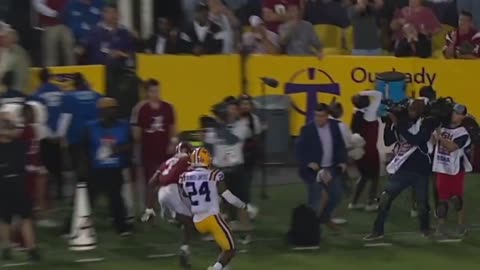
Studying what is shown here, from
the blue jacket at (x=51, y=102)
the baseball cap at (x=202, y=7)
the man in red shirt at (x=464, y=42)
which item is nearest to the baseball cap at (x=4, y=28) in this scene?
the blue jacket at (x=51, y=102)

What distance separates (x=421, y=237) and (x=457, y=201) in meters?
0.79

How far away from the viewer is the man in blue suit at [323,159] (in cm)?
1669

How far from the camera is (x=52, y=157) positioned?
17.6m

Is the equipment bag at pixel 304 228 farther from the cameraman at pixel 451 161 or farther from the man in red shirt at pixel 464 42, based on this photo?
the man in red shirt at pixel 464 42

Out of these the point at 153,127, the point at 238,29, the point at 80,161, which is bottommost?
the point at 80,161

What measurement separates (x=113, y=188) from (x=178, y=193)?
1592 millimetres

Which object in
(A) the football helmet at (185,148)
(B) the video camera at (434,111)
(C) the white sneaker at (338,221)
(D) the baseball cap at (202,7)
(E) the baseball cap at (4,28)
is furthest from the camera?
(D) the baseball cap at (202,7)

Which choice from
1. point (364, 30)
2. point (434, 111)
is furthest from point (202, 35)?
point (434, 111)

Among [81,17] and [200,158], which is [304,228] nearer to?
[200,158]

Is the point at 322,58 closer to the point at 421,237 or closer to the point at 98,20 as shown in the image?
the point at 98,20

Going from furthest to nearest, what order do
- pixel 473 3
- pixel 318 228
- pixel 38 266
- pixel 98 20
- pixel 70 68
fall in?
1. pixel 473 3
2. pixel 98 20
3. pixel 70 68
4. pixel 318 228
5. pixel 38 266

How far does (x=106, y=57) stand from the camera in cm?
1969

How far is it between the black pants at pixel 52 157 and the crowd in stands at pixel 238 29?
148cm

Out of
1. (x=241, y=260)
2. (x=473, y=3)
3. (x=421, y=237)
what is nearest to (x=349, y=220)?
(x=421, y=237)
